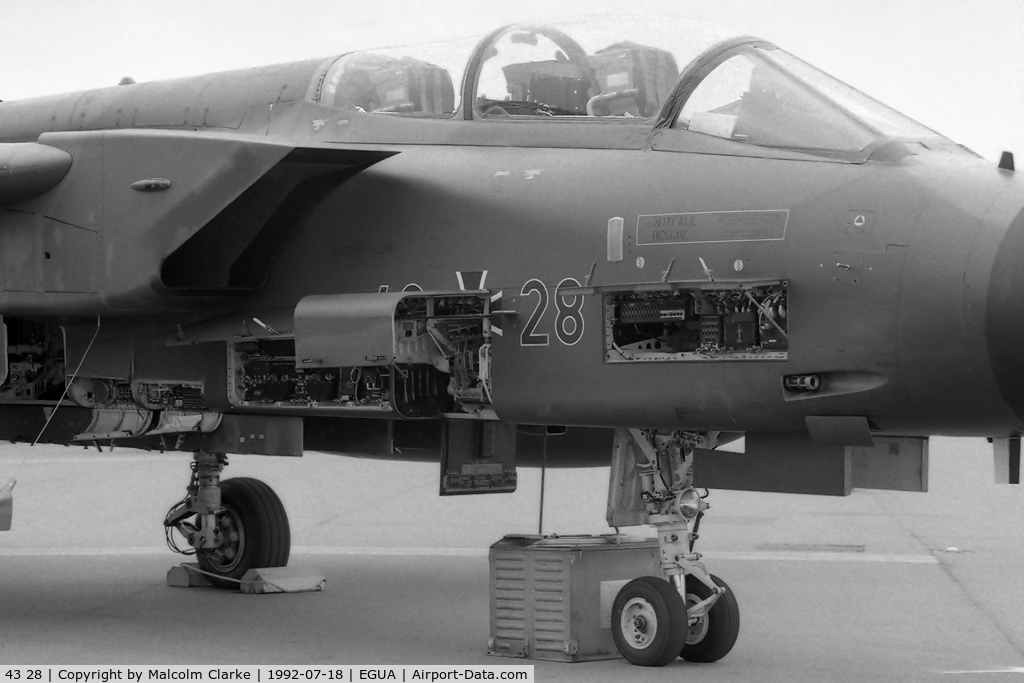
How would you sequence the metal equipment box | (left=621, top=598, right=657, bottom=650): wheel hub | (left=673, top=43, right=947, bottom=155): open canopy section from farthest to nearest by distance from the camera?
the metal equipment box
(left=621, top=598, right=657, bottom=650): wheel hub
(left=673, top=43, right=947, bottom=155): open canopy section

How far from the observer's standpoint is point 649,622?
716 centimetres

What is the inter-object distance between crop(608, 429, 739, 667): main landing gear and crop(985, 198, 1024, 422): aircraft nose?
1882mm

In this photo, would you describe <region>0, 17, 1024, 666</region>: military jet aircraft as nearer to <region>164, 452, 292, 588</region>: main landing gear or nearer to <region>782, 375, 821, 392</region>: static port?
<region>782, 375, 821, 392</region>: static port

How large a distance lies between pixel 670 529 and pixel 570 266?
1445 mm

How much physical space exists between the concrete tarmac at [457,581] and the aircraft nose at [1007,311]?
2.08 meters

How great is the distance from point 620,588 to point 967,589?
13.4ft

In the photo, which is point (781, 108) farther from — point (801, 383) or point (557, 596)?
point (557, 596)

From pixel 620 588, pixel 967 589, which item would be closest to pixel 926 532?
pixel 967 589

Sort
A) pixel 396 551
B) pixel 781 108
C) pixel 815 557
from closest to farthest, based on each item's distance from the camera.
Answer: pixel 781 108 → pixel 815 557 → pixel 396 551

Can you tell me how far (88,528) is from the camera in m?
14.4

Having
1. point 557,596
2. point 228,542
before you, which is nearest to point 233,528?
point 228,542

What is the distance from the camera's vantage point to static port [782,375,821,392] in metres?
6.41

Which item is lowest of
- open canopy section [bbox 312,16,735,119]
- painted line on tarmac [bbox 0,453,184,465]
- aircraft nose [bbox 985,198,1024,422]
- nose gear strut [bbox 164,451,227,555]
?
nose gear strut [bbox 164,451,227,555]

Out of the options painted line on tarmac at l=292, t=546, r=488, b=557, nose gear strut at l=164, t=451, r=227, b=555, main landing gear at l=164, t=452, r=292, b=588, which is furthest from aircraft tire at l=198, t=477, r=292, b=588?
painted line on tarmac at l=292, t=546, r=488, b=557
